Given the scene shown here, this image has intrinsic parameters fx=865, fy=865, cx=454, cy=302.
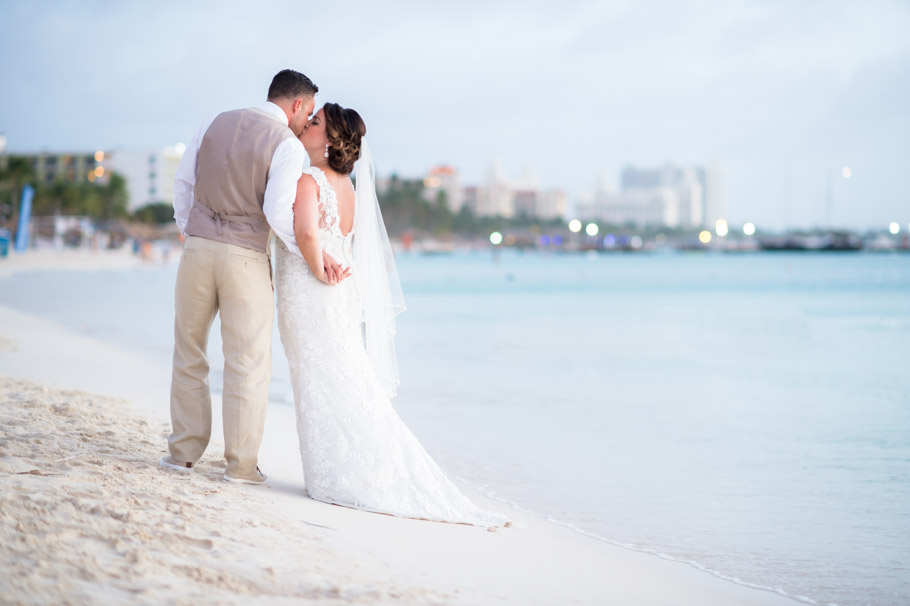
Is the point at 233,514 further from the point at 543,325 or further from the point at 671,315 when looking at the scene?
the point at 671,315

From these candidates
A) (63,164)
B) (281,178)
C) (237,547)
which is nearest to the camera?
(237,547)

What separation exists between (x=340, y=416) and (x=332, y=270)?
718 millimetres

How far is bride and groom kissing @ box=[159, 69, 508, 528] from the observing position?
4109 millimetres

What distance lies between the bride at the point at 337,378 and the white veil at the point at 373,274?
0.15 meters

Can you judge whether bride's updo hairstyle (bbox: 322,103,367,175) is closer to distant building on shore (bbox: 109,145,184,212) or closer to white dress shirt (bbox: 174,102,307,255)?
white dress shirt (bbox: 174,102,307,255)

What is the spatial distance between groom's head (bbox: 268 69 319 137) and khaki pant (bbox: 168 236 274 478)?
0.70m

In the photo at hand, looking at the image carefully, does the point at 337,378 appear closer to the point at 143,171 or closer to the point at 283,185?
the point at 283,185

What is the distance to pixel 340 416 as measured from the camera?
13.9ft

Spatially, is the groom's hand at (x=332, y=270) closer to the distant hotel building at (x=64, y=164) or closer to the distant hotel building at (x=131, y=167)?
the distant hotel building at (x=64, y=164)

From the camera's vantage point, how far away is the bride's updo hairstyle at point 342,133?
423cm

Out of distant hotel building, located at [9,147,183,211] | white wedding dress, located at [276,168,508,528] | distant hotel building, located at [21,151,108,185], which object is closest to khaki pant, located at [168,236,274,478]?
white wedding dress, located at [276,168,508,528]

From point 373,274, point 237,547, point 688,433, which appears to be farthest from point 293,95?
point 688,433

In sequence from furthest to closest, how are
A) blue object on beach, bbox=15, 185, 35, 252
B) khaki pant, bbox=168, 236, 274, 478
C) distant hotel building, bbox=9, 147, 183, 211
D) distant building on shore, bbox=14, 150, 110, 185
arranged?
distant hotel building, bbox=9, 147, 183, 211
distant building on shore, bbox=14, 150, 110, 185
blue object on beach, bbox=15, 185, 35, 252
khaki pant, bbox=168, 236, 274, 478

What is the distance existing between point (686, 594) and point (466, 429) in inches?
167
